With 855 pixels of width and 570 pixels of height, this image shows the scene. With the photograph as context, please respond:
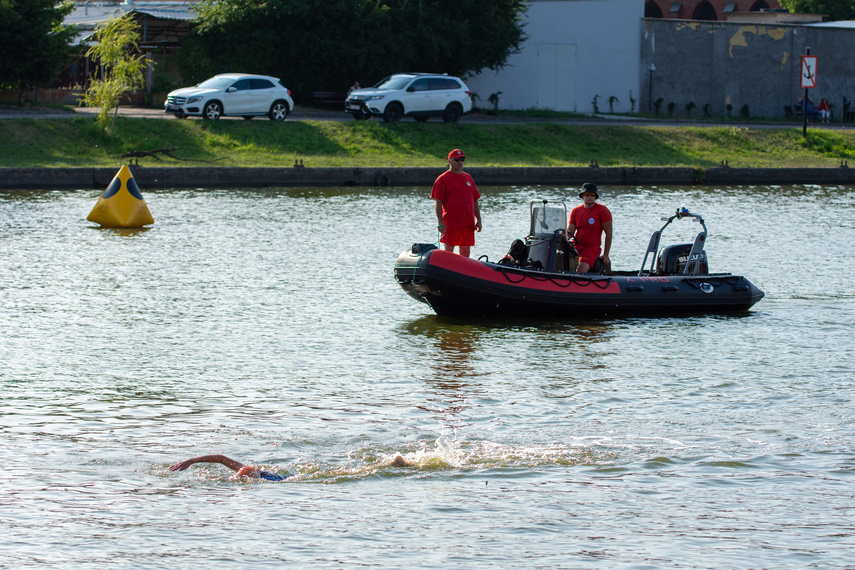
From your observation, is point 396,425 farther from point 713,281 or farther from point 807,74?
point 807,74

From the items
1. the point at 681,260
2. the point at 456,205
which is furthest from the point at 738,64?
the point at 456,205

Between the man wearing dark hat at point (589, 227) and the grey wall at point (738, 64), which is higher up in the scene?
the grey wall at point (738, 64)

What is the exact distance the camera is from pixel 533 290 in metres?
12.2

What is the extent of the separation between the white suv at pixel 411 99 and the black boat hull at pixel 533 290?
71.3 ft

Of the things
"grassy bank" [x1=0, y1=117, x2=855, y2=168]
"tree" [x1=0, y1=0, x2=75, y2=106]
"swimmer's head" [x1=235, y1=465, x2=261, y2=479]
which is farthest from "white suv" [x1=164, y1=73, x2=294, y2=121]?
"swimmer's head" [x1=235, y1=465, x2=261, y2=479]

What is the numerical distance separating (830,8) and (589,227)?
189 feet

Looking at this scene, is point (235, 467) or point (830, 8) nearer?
point (235, 467)

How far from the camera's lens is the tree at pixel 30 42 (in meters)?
34.0

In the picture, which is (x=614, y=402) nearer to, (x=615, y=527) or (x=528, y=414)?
(x=528, y=414)

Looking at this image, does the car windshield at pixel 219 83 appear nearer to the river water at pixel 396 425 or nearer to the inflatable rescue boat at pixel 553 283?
the river water at pixel 396 425

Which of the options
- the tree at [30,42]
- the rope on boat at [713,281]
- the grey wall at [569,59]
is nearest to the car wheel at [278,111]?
the tree at [30,42]

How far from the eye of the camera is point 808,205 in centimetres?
2562

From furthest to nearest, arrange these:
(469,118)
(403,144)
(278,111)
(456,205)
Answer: (469,118) < (278,111) < (403,144) < (456,205)

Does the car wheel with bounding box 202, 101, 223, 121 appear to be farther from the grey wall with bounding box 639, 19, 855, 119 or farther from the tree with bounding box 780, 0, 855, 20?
the tree with bounding box 780, 0, 855, 20
